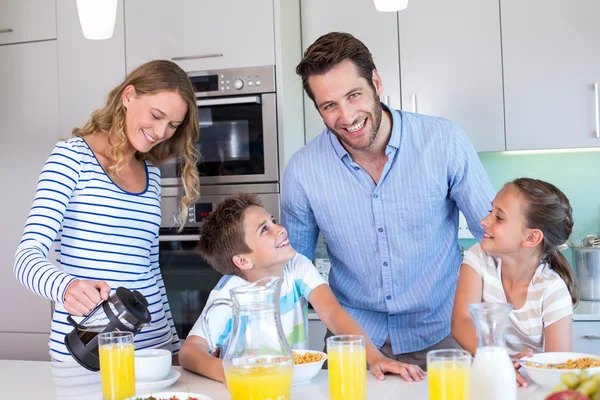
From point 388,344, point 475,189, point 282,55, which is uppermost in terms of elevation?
point 282,55

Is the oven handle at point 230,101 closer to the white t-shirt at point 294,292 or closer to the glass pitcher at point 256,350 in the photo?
the white t-shirt at point 294,292

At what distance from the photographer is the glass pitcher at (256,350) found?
121 cm

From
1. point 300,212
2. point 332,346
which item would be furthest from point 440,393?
point 300,212

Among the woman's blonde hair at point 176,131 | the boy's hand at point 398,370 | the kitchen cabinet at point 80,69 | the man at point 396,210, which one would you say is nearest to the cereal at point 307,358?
the boy's hand at point 398,370

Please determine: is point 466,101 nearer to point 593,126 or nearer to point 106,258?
point 593,126

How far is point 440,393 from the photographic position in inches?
45.4

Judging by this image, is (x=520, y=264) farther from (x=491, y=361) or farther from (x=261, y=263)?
(x=491, y=361)

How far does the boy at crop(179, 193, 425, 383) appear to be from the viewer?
6.41 feet

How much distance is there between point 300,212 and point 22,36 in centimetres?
192

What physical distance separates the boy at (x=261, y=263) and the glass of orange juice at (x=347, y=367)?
1.86 ft

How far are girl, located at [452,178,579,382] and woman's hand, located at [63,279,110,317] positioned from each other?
0.93m

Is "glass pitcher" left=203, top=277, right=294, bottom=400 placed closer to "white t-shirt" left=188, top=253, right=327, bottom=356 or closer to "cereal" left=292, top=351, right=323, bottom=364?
"cereal" left=292, top=351, right=323, bottom=364

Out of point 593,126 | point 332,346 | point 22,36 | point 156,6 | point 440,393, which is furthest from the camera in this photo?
point 22,36

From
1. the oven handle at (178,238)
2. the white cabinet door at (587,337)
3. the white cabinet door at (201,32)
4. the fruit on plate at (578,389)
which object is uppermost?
the white cabinet door at (201,32)
